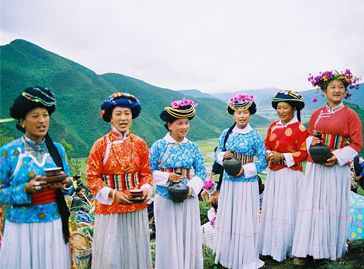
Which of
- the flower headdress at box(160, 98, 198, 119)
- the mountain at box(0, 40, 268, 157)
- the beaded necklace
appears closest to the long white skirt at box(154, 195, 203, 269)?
the flower headdress at box(160, 98, 198, 119)

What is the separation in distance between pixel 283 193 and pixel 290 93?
139 centimetres

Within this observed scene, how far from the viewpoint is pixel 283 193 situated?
448cm

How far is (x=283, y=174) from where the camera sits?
4480 mm

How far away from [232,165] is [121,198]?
1.60 m

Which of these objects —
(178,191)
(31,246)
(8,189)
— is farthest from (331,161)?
(8,189)

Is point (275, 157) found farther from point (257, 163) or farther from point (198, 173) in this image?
point (198, 173)

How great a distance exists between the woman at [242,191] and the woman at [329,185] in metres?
0.62

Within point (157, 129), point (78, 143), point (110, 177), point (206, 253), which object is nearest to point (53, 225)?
point (110, 177)

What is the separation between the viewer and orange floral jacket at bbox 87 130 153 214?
3170 mm

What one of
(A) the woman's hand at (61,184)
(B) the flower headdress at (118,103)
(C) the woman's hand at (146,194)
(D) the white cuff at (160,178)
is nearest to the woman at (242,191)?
(D) the white cuff at (160,178)

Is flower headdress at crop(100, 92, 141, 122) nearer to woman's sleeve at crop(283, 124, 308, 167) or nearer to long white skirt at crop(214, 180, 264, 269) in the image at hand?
long white skirt at crop(214, 180, 264, 269)

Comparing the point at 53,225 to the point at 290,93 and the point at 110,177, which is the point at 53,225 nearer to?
the point at 110,177

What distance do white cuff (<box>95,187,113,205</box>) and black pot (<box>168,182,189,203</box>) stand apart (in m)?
0.70

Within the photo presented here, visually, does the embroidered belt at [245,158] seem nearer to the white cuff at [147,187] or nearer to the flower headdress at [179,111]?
the flower headdress at [179,111]
